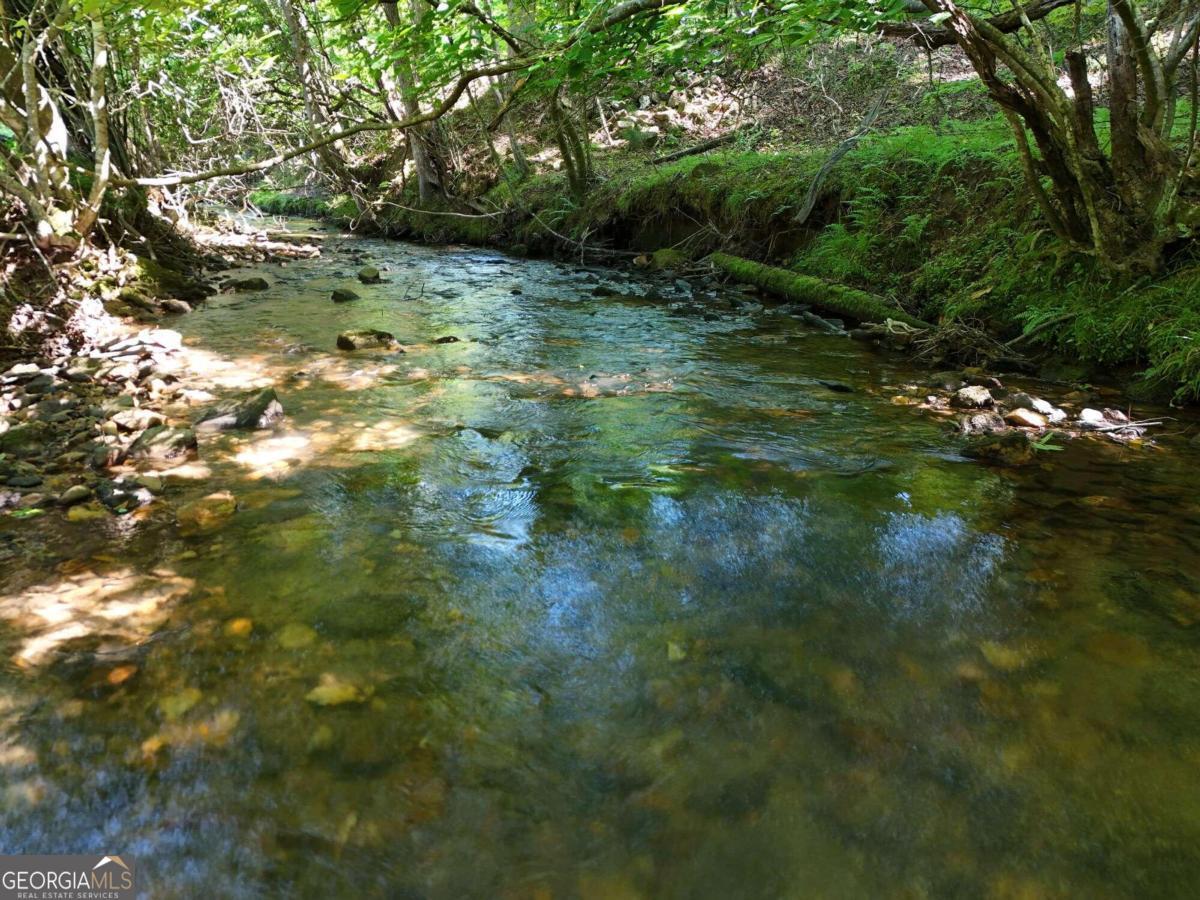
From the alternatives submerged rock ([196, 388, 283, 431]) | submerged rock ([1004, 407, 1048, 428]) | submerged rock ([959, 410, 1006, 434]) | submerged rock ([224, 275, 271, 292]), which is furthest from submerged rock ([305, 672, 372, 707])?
submerged rock ([224, 275, 271, 292])

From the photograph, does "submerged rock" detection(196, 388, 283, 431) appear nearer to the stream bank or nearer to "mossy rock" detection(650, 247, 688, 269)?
the stream bank

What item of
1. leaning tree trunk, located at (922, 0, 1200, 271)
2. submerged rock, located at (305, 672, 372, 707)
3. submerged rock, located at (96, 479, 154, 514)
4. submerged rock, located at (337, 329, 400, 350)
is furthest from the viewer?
submerged rock, located at (337, 329, 400, 350)

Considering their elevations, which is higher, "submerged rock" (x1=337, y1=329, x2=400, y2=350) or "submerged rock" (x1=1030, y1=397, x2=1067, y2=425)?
"submerged rock" (x1=337, y1=329, x2=400, y2=350)

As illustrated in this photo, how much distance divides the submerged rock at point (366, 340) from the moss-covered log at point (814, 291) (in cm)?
522

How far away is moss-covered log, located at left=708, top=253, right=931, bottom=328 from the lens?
777cm

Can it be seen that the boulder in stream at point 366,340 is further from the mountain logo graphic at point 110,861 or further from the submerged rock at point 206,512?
the mountain logo graphic at point 110,861

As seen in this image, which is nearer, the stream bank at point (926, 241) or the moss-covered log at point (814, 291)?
the stream bank at point (926, 241)

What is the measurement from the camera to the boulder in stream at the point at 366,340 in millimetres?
7312

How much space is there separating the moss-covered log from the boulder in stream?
5224 mm

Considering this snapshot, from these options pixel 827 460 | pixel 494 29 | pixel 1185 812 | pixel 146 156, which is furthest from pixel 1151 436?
pixel 146 156

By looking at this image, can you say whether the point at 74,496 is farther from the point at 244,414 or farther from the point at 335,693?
the point at 335,693

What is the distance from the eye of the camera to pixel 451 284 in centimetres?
1162

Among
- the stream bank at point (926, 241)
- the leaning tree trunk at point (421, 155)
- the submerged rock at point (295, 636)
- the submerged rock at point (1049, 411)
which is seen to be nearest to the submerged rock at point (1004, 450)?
Answer: the submerged rock at point (1049, 411)

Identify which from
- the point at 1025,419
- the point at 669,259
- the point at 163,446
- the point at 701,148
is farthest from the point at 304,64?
the point at 1025,419
